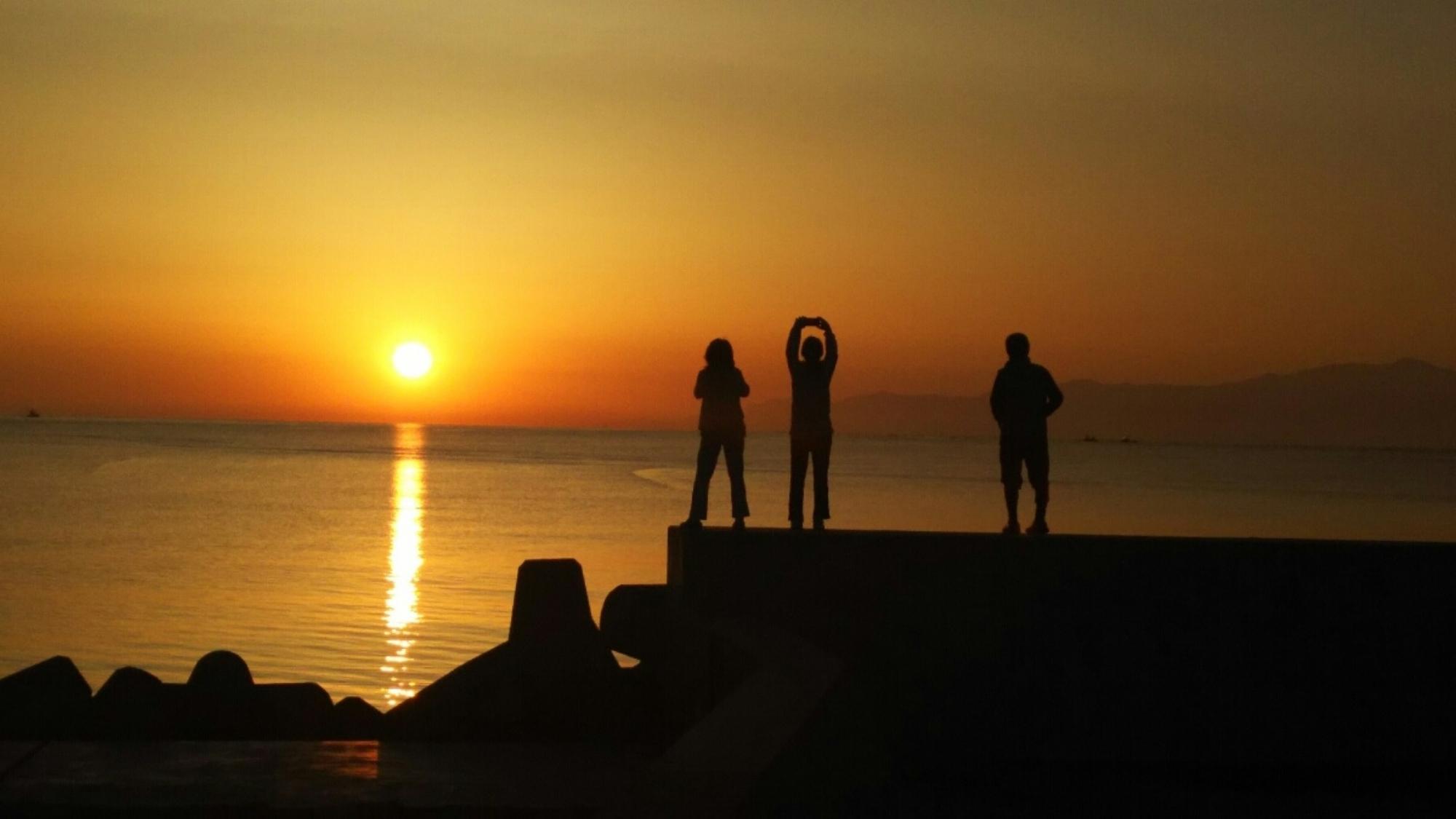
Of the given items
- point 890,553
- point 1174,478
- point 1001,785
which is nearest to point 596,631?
point 890,553

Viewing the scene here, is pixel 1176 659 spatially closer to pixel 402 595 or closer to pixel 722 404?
pixel 722 404

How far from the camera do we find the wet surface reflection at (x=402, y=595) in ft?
58.9

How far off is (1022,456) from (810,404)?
4.94ft

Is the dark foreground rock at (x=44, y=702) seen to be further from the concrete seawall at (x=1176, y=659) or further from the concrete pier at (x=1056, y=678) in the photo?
the concrete seawall at (x=1176, y=659)

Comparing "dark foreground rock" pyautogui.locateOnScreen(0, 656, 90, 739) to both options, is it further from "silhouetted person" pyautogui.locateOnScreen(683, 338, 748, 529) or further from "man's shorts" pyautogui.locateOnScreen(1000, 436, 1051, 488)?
"man's shorts" pyautogui.locateOnScreen(1000, 436, 1051, 488)

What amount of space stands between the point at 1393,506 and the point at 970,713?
183ft

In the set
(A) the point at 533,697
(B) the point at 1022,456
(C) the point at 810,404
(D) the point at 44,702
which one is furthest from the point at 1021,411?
(D) the point at 44,702

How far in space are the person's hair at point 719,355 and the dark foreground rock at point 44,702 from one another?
5169 millimetres

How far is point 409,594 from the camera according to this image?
2633cm

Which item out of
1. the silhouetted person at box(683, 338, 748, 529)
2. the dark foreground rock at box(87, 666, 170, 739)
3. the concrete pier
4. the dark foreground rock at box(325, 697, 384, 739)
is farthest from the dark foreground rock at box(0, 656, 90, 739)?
the silhouetted person at box(683, 338, 748, 529)

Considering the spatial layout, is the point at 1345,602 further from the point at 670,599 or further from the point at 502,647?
the point at 502,647

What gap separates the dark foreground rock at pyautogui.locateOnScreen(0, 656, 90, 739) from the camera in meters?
11.4

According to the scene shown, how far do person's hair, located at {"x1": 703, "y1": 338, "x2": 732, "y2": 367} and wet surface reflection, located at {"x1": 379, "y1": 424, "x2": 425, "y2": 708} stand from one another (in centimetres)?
507

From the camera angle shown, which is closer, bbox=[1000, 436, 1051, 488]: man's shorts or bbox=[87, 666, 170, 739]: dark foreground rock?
bbox=[1000, 436, 1051, 488]: man's shorts
